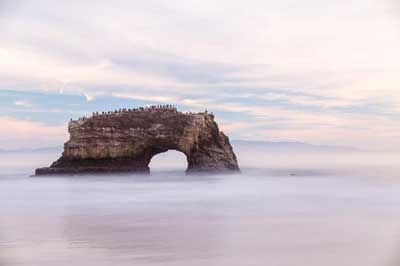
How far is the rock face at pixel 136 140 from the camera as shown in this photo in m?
35.3

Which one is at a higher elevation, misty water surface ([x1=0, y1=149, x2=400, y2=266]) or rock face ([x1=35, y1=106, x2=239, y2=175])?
rock face ([x1=35, y1=106, x2=239, y2=175])

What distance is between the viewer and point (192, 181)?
33.6 m

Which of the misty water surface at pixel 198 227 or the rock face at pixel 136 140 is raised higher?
the rock face at pixel 136 140

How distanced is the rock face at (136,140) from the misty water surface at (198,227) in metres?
6.70

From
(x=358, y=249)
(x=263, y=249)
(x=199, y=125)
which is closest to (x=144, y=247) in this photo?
(x=263, y=249)

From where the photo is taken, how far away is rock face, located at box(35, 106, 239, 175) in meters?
35.3

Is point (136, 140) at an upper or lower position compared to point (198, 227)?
upper

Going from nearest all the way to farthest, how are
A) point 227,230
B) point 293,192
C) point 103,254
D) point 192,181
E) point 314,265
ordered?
point 314,265 < point 103,254 < point 227,230 < point 293,192 < point 192,181

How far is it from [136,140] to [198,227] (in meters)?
19.7

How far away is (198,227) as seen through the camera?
16.1 m

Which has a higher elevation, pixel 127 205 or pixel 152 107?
pixel 152 107

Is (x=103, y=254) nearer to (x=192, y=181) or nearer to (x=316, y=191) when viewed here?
(x=316, y=191)

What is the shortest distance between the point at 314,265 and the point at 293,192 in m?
17.1

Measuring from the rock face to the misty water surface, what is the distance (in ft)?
22.0
